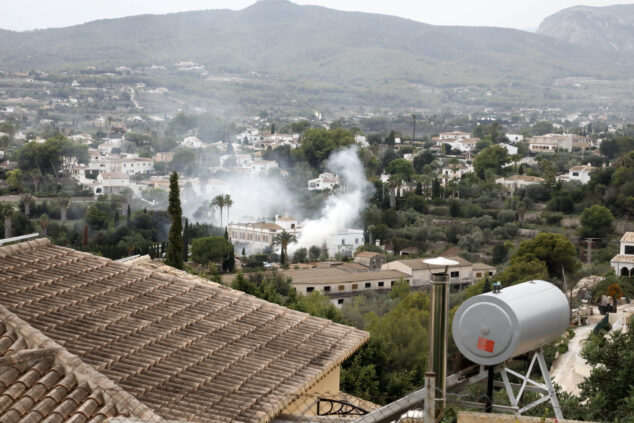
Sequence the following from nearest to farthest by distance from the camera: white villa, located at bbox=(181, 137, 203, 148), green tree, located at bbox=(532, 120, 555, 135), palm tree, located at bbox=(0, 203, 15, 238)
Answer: palm tree, located at bbox=(0, 203, 15, 238) < white villa, located at bbox=(181, 137, 203, 148) < green tree, located at bbox=(532, 120, 555, 135)

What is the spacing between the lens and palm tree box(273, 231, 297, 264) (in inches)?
1281

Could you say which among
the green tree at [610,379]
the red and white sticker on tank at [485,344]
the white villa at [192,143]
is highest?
the red and white sticker on tank at [485,344]

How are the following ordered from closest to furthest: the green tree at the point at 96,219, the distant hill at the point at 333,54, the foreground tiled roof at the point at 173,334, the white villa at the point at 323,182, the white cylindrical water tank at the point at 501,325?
the white cylindrical water tank at the point at 501,325 < the foreground tiled roof at the point at 173,334 < the green tree at the point at 96,219 < the white villa at the point at 323,182 < the distant hill at the point at 333,54

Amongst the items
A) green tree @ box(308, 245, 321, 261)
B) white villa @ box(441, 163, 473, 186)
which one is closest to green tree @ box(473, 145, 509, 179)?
white villa @ box(441, 163, 473, 186)

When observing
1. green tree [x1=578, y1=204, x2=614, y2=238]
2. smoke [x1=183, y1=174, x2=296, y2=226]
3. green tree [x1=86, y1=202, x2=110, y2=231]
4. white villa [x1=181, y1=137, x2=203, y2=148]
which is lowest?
smoke [x1=183, y1=174, x2=296, y2=226]

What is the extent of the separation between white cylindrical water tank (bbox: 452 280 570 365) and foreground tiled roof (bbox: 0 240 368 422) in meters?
0.86

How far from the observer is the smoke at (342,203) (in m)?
37.7

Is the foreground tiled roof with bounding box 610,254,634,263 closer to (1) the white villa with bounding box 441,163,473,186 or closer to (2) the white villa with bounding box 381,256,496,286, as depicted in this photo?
(2) the white villa with bounding box 381,256,496,286

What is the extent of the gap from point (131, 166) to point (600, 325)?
4940 centimetres

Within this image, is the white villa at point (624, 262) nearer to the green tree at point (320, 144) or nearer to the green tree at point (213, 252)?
the green tree at point (213, 252)

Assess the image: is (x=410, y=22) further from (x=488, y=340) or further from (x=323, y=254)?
(x=488, y=340)

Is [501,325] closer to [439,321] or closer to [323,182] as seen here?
[439,321]

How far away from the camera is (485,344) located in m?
3.53

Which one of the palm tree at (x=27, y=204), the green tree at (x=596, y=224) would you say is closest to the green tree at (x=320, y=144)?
the palm tree at (x=27, y=204)
